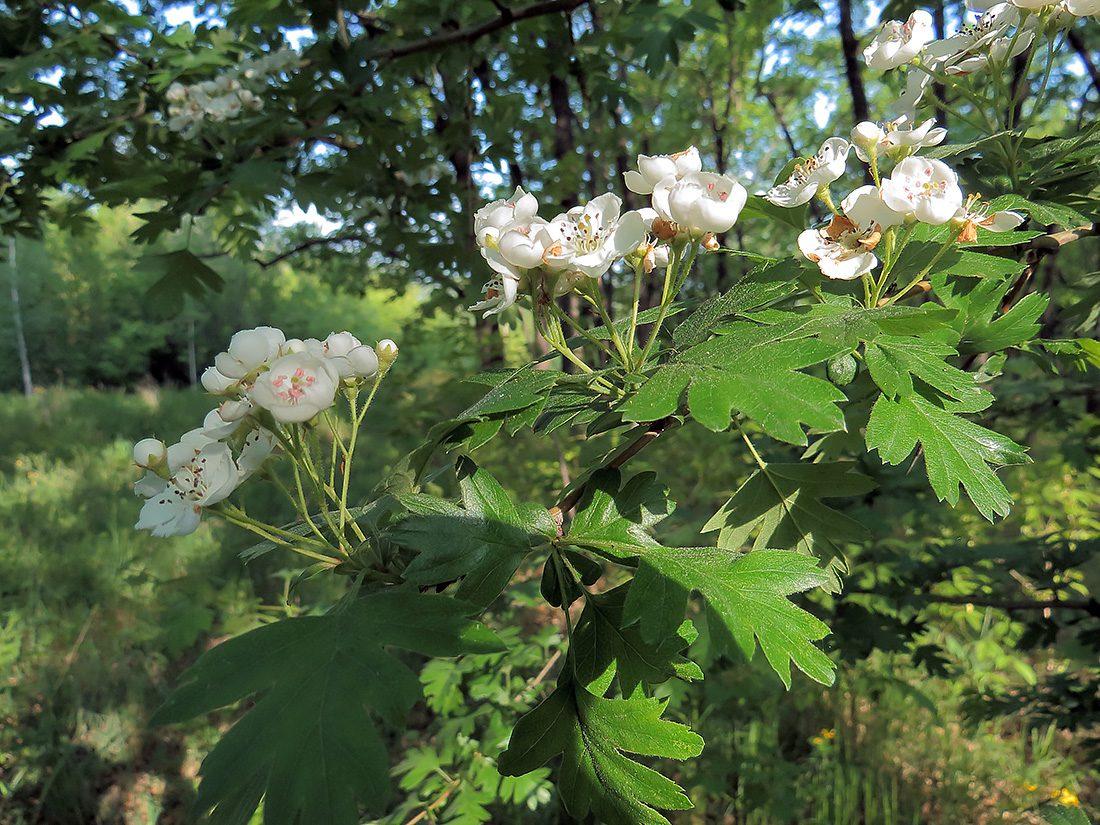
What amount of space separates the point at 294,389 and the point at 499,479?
3017 mm

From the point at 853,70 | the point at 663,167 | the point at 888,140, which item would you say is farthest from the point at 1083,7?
the point at 853,70

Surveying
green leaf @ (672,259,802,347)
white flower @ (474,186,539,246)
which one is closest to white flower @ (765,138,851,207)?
green leaf @ (672,259,802,347)

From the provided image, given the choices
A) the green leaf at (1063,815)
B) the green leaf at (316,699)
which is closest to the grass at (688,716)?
the green leaf at (1063,815)

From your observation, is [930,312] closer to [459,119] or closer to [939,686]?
[459,119]

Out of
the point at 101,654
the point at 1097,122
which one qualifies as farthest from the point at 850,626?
the point at 101,654

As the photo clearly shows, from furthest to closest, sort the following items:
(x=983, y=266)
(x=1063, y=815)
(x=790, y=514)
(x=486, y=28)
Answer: (x=486, y=28)
(x=1063, y=815)
(x=790, y=514)
(x=983, y=266)

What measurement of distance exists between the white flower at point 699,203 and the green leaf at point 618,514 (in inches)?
12.3

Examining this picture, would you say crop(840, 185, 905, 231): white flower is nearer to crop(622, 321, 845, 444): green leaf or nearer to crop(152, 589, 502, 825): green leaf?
crop(622, 321, 845, 444): green leaf

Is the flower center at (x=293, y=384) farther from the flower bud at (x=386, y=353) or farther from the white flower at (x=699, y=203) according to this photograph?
the white flower at (x=699, y=203)

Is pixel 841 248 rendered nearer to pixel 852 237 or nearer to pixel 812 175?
pixel 852 237

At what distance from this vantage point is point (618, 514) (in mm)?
812

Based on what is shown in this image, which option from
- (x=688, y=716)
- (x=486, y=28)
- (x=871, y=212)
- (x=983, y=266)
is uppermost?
(x=486, y=28)

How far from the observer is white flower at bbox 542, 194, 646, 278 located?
2.61 feet

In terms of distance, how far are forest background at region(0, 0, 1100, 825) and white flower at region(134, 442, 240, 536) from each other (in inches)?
39.4
